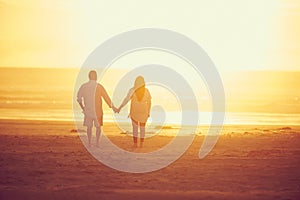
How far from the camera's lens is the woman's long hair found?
1837 centimetres

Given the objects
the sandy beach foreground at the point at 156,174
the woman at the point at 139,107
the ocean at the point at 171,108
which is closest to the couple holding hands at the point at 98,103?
the woman at the point at 139,107

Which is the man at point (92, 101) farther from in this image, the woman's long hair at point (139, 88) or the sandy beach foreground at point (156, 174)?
the woman's long hair at point (139, 88)

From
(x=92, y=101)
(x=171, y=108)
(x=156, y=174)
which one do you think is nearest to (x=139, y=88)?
(x=92, y=101)

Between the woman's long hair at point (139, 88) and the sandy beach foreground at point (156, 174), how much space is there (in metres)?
1.48

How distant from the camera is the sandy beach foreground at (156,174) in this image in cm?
1122

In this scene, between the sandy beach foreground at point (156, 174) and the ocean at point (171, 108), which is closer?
the sandy beach foreground at point (156, 174)

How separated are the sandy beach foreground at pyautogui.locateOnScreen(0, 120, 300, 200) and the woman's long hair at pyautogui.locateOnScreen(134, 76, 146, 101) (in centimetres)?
148

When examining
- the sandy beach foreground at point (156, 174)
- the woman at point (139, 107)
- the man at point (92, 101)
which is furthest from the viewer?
the woman at point (139, 107)

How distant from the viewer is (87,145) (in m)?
18.9

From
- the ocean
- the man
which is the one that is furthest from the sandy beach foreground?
the ocean

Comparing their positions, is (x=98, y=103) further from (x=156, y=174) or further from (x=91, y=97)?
(x=156, y=174)

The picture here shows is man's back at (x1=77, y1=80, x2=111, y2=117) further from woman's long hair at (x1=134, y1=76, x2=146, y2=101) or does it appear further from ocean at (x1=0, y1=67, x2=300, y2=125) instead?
ocean at (x1=0, y1=67, x2=300, y2=125)

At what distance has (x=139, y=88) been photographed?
1855 centimetres

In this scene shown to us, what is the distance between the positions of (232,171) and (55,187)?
4028mm
